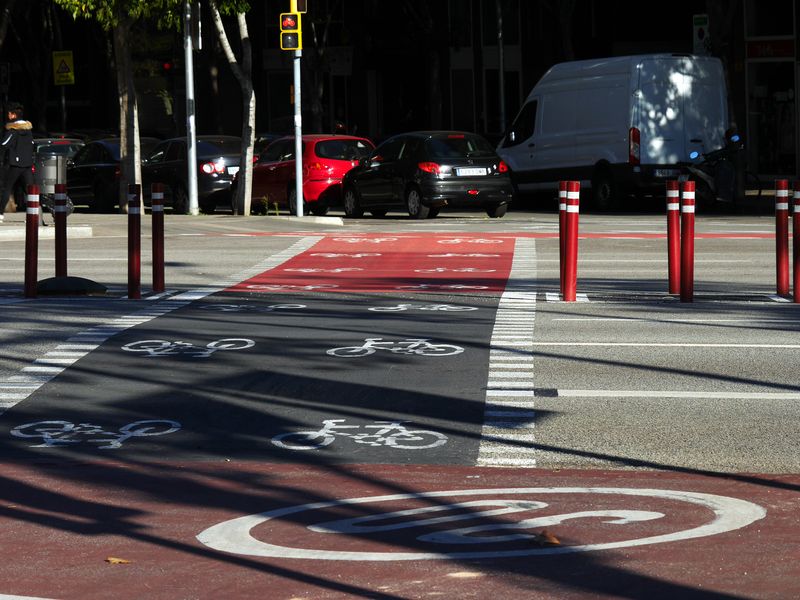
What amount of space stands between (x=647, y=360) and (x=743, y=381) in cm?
95

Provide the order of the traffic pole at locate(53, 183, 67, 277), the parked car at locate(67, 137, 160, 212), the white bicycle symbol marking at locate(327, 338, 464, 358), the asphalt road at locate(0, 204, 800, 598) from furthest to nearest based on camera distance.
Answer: the parked car at locate(67, 137, 160, 212) → the traffic pole at locate(53, 183, 67, 277) → the white bicycle symbol marking at locate(327, 338, 464, 358) → the asphalt road at locate(0, 204, 800, 598)

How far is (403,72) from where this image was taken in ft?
181

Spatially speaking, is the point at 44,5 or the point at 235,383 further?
the point at 44,5

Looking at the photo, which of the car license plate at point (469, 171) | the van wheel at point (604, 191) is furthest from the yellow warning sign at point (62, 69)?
the car license plate at point (469, 171)

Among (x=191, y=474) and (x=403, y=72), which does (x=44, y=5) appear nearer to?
(x=403, y=72)

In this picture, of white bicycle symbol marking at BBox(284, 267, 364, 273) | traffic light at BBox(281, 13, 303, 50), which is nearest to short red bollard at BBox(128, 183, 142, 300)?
white bicycle symbol marking at BBox(284, 267, 364, 273)

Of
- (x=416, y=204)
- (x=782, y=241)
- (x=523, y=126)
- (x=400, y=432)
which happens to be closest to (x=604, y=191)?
(x=523, y=126)

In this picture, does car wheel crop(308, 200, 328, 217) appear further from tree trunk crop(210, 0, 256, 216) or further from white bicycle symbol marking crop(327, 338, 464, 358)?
white bicycle symbol marking crop(327, 338, 464, 358)

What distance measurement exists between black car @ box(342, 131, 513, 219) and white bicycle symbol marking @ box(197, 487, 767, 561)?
2063cm

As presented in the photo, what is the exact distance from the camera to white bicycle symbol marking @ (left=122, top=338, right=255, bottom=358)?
10.6 metres

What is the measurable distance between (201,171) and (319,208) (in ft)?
8.28

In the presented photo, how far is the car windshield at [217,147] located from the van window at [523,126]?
5311 mm

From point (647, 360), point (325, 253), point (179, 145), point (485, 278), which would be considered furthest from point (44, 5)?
point (647, 360)

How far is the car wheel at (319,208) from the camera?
96.4 feet
